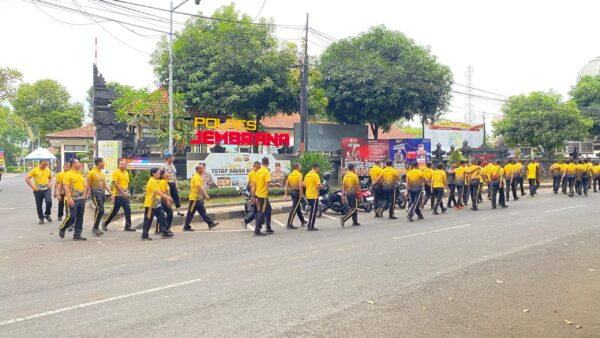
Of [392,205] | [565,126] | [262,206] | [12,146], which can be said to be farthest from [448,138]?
[12,146]

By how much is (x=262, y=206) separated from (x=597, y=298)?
22.9 ft

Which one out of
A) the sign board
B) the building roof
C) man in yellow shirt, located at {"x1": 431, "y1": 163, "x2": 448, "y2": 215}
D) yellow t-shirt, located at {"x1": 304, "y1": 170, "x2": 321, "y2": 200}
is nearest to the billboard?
the sign board

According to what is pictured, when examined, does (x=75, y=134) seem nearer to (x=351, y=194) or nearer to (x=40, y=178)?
(x=40, y=178)

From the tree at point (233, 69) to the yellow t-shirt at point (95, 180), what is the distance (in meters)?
15.0

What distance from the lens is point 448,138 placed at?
5078cm

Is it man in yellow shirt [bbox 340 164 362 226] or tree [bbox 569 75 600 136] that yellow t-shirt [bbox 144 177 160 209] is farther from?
tree [bbox 569 75 600 136]

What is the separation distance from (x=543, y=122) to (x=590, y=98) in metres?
8.86

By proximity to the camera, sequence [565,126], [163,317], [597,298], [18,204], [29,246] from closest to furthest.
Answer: [163,317] → [597,298] → [29,246] → [18,204] → [565,126]

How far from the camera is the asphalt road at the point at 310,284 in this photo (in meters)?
5.16

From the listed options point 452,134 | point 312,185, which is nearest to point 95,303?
point 312,185

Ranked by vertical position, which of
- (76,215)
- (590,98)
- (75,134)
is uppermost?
(590,98)

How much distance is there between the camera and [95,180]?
11.8m

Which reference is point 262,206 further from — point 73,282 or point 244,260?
point 73,282

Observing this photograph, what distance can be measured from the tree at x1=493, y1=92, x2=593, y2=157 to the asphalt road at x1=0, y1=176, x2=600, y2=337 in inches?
1097
